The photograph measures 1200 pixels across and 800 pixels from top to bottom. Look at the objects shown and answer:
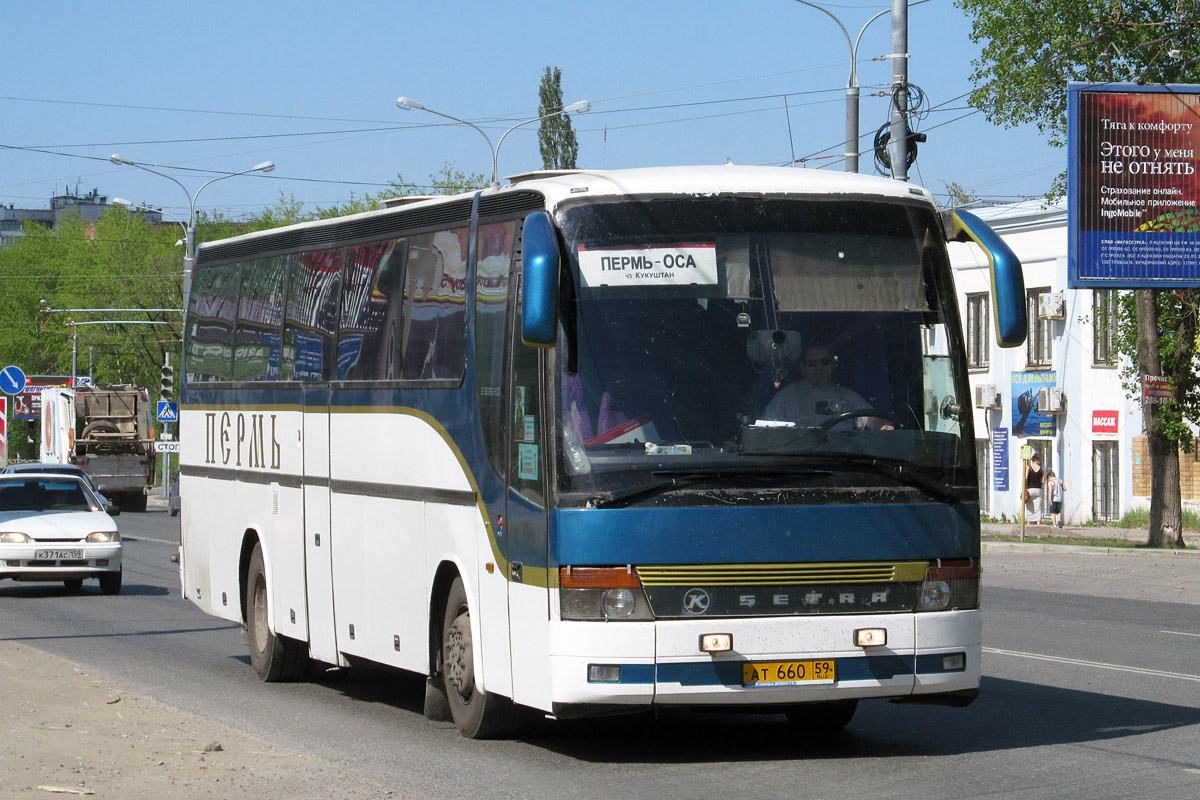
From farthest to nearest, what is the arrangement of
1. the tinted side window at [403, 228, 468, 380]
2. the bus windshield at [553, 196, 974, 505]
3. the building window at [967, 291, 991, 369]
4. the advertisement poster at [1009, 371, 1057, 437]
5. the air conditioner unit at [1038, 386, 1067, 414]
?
the building window at [967, 291, 991, 369], the advertisement poster at [1009, 371, 1057, 437], the air conditioner unit at [1038, 386, 1067, 414], the tinted side window at [403, 228, 468, 380], the bus windshield at [553, 196, 974, 505]

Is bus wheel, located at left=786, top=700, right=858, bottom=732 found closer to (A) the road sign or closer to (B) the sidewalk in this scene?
(B) the sidewalk

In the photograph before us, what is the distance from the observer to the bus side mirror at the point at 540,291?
845 centimetres

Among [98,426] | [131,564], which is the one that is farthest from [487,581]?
[98,426]

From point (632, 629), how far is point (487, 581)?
1.30 metres

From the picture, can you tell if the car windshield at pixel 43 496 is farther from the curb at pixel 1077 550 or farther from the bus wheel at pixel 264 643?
the curb at pixel 1077 550

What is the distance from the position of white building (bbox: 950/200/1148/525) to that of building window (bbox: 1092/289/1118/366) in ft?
0.12

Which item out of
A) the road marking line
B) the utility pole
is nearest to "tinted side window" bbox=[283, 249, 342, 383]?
the road marking line

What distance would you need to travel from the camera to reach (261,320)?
13.9 meters

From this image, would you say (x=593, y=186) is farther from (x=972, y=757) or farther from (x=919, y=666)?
(x=972, y=757)

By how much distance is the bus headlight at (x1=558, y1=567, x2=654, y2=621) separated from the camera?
8.55 metres

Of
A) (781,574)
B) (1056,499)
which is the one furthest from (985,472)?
(781,574)

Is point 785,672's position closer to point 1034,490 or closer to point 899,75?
point 899,75

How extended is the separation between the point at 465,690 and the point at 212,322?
6.33 meters

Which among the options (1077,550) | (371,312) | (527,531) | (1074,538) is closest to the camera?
(527,531)
